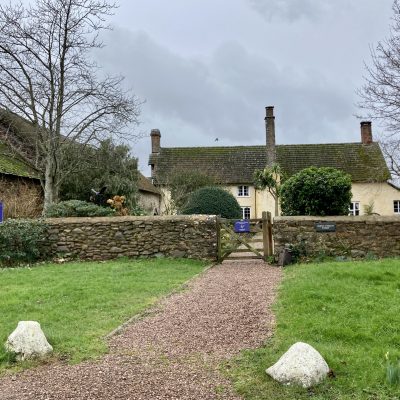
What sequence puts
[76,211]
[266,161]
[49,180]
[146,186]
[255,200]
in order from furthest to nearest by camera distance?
[266,161]
[255,200]
[146,186]
[49,180]
[76,211]

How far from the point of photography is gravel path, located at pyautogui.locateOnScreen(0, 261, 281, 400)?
443 cm

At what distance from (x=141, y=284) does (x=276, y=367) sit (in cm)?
585

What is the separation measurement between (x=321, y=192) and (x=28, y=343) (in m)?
11.0

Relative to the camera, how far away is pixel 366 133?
41562mm

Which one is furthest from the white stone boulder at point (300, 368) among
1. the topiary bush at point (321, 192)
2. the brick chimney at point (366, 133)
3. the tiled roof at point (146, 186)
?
the brick chimney at point (366, 133)

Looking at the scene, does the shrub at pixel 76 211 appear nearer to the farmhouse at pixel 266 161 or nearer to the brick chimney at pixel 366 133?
the farmhouse at pixel 266 161

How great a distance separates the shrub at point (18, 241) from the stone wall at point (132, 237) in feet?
1.60

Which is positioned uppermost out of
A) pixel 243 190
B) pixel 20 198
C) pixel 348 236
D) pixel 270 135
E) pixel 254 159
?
pixel 270 135

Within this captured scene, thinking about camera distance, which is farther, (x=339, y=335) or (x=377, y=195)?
(x=377, y=195)

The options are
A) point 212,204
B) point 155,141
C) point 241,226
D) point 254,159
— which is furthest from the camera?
point 155,141

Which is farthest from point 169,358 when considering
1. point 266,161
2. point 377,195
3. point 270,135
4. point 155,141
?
point 155,141

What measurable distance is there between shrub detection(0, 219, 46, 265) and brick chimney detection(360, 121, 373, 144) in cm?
3365

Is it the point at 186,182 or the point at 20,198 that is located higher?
the point at 186,182

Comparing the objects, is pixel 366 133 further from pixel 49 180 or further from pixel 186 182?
pixel 49 180
